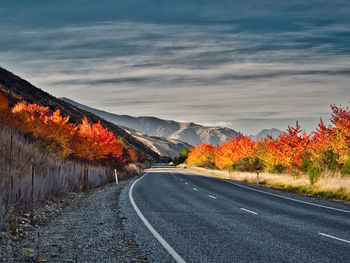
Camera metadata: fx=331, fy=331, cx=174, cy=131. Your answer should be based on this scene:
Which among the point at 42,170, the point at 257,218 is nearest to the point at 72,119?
the point at 42,170

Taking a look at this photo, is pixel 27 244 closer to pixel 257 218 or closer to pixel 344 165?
pixel 257 218

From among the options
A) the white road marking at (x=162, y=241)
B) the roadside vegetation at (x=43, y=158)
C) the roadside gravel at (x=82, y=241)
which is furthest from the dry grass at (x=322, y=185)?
the roadside vegetation at (x=43, y=158)

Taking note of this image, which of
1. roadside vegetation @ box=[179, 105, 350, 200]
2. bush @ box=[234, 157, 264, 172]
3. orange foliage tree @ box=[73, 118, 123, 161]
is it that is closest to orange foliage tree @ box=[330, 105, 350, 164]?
roadside vegetation @ box=[179, 105, 350, 200]

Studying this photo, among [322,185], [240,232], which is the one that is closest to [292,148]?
[322,185]

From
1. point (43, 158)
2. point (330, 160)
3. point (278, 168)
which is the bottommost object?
point (278, 168)

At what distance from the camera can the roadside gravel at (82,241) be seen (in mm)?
6000

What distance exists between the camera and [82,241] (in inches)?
285

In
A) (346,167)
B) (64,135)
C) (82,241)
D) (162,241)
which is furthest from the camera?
(64,135)

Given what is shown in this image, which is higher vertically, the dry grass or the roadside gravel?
the dry grass

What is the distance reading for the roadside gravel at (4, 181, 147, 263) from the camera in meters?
6.00

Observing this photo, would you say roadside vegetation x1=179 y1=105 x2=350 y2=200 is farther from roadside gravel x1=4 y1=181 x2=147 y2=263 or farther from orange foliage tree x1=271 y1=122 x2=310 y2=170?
roadside gravel x1=4 y1=181 x2=147 y2=263

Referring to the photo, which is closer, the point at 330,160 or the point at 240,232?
the point at 240,232

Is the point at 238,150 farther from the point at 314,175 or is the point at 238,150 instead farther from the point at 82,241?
the point at 82,241

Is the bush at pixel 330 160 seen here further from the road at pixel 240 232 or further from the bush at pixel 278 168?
the bush at pixel 278 168
